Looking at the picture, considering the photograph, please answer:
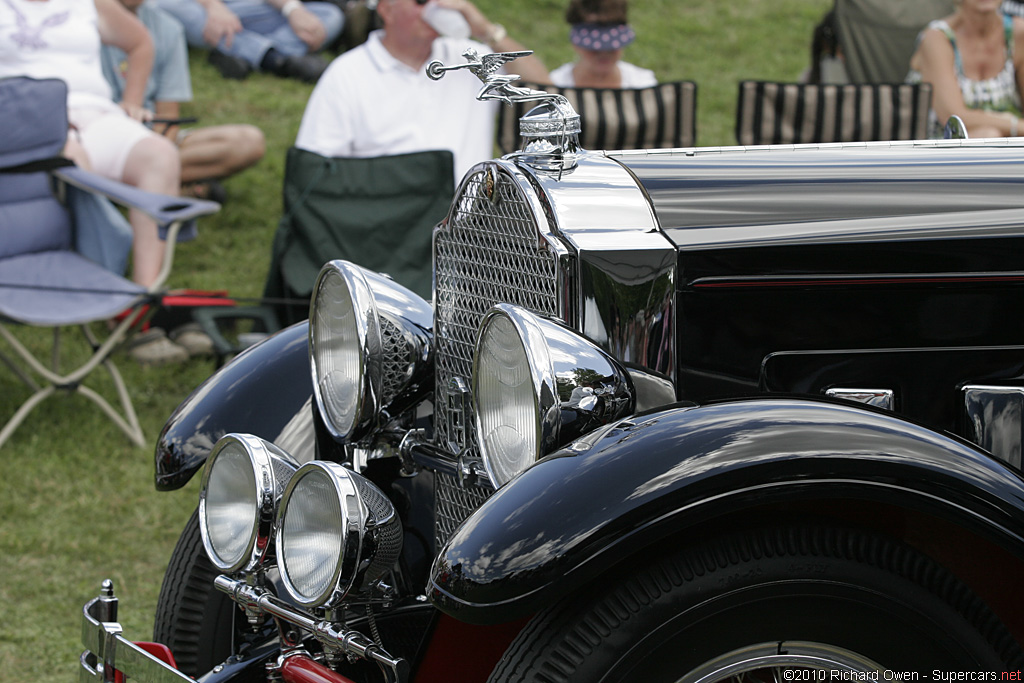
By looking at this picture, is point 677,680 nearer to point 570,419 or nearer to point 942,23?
point 570,419

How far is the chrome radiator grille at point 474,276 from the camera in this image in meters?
1.96

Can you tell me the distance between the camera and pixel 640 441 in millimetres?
1552

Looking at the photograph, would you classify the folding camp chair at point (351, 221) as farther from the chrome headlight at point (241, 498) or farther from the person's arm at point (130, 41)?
the chrome headlight at point (241, 498)

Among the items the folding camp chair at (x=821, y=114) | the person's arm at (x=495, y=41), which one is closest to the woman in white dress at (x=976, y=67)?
the folding camp chair at (x=821, y=114)

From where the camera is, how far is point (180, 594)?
7.45 feet

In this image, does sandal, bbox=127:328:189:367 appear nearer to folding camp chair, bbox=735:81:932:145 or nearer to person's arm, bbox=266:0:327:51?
folding camp chair, bbox=735:81:932:145

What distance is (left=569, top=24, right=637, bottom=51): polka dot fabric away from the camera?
19.0 ft

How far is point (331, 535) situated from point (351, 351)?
471mm

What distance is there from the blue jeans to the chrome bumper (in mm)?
6345

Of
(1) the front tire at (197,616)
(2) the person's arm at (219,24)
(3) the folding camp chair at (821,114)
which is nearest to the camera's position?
(1) the front tire at (197,616)

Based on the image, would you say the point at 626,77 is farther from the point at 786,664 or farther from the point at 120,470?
the point at 786,664

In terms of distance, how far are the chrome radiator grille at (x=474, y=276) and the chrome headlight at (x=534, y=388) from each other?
122 millimetres

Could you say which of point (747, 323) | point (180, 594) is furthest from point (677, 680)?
point (180, 594)

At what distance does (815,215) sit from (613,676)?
3.02 feet
